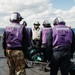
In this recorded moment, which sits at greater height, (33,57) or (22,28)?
(22,28)

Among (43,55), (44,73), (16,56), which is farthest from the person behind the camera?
(43,55)

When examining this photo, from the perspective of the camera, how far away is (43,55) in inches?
523

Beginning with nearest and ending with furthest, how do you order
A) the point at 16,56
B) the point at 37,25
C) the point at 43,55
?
the point at 16,56, the point at 43,55, the point at 37,25

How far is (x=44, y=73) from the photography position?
12.2 meters

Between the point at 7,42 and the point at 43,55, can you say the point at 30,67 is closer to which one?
the point at 43,55

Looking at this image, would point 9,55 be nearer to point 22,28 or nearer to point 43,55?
point 22,28

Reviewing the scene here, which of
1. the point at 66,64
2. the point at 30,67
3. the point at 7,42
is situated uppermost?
the point at 7,42

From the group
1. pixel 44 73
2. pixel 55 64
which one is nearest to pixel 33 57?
pixel 44 73

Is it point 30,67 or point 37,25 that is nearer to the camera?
point 30,67

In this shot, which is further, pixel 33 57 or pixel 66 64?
pixel 33 57

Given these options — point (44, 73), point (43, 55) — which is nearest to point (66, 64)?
point (44, 73)

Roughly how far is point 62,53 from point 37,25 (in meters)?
6.51

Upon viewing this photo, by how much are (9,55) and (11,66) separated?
0.28m

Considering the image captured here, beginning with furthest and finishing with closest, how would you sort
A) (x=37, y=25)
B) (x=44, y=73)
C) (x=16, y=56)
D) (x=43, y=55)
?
(x=37, y=25), (x=43, y=55), (x=44, y=73), (x=16, y=56)
